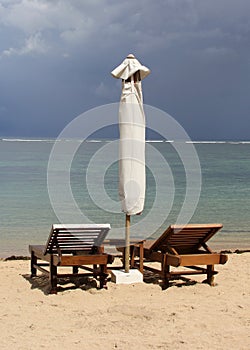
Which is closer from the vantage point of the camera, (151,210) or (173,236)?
(173,236)

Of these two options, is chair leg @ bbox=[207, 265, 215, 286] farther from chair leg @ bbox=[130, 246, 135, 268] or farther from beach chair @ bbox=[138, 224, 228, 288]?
chair leg @ bbox=[130, 246, 135, 268]

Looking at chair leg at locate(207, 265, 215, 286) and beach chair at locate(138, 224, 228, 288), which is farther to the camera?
chair leg at locate(207, 265, 215, 286)

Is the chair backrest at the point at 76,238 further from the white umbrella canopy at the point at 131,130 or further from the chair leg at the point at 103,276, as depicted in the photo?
the white umbrella canopy at the point at 131,130

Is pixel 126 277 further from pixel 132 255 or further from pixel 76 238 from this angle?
pixel 76 238

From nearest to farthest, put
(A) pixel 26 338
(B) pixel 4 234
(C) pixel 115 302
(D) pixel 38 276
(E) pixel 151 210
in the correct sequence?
(A) pixel 26 338, (C) pixel 115 302, (D) pixel 38 276, (B) pixel 4 234, (E) pixel 151 210

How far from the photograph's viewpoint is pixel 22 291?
7684mm

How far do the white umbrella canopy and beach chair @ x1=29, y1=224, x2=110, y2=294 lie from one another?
0.56 metres

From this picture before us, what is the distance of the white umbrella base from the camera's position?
26.0 ft

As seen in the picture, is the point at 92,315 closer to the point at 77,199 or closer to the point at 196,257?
the point at 196,257

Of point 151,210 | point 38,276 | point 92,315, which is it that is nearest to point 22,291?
point 38,276

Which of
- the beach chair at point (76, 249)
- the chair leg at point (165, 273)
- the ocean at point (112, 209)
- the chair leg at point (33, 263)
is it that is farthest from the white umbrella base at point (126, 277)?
the ocean at point (112, 209)

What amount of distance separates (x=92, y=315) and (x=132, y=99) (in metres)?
2.78

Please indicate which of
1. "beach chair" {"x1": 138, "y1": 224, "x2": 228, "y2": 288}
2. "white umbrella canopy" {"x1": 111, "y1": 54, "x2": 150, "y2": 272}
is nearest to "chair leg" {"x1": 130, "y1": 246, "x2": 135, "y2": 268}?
"beach chair" {"x1": 138, "y1": 224, "x2": 228, "y2": 288}

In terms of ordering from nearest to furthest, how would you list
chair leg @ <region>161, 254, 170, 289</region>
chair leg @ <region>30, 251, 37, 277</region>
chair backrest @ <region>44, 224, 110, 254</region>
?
chair backrest @ <region>44, 224, 110, 254</region> → chair leg @ <region>161, 254, 170, 289</region> → chair leg @ <region>30, 251, 37, 277</region>
